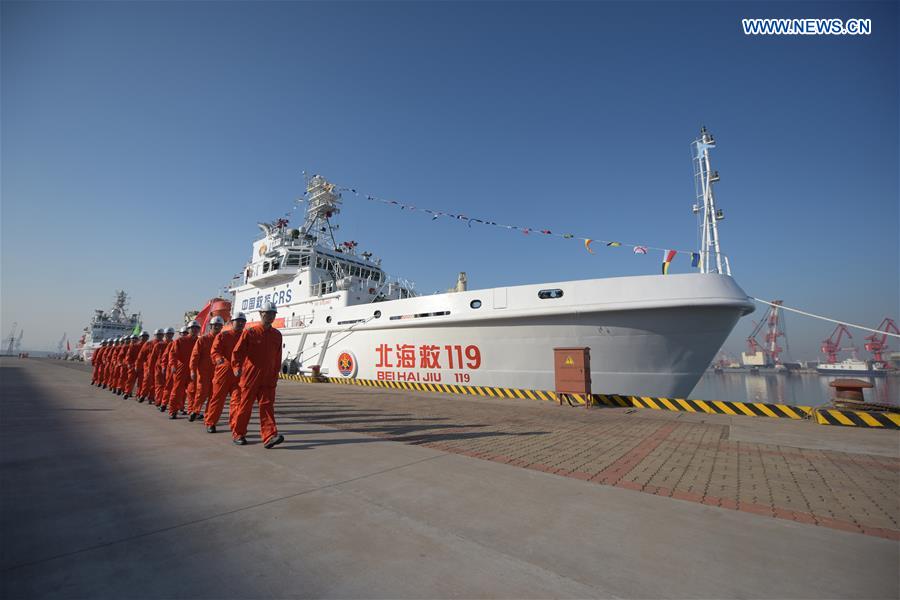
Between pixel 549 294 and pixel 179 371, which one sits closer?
pixel 179 371

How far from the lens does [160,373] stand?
8.12m

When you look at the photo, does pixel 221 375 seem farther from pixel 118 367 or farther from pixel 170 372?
pixel 118 367

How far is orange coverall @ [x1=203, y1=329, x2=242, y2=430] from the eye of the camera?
5.41m

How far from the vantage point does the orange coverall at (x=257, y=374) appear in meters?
4.65

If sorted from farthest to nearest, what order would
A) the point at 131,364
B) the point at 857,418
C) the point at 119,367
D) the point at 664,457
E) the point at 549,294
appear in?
the point at 119,367
the point at 131,364
the point at 549,294
the point at 857,418
the point at 664,457

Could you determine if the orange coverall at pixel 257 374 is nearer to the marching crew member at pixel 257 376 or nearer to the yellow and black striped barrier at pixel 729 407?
the marching crew member at pixel 257 376

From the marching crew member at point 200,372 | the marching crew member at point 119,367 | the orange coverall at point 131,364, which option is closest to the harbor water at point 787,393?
the marching crew member at point 200,372

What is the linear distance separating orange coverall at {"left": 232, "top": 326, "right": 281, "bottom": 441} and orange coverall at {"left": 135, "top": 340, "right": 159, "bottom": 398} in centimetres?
576

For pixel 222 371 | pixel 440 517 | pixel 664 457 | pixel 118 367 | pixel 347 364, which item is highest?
pixel 222 371

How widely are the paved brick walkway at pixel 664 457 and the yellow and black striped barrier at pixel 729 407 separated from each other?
2.78 ft

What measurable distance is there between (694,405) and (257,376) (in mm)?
9034

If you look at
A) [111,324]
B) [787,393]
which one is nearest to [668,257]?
[787,393]

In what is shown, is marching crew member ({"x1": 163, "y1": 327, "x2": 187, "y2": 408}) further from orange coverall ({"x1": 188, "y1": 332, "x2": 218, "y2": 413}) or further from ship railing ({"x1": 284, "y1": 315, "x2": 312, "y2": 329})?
ship railing ({"x1": 284, "y1": 315, "x2": 312, "y2": 329})

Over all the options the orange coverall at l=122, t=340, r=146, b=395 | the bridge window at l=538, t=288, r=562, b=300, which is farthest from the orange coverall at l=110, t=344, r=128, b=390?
the bridge window at l=538, t=288, r=562, b=300
